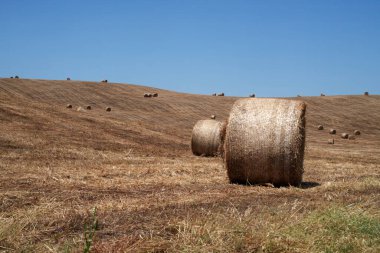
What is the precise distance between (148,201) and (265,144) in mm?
3776

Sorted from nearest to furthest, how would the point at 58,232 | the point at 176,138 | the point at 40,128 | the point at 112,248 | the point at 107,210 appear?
the point at 112,248 < the point at 58,232 < the point at 107,210 < the point at 40,128 < the point at 176,138

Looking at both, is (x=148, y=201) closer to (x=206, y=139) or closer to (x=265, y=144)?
(x=265, y=144)

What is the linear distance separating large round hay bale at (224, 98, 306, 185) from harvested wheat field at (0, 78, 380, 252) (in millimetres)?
440

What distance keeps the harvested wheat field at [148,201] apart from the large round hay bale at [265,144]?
440 millimetres

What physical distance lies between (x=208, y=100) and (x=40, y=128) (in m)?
26.6

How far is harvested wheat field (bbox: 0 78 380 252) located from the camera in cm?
482

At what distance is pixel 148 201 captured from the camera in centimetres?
788

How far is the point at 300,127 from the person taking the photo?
11.0 meters

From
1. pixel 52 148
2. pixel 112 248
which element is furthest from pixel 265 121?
pixel 52 148

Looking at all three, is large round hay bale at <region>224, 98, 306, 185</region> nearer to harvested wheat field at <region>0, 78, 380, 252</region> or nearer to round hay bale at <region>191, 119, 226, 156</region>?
harvested wheat field at <region>0, 78, 380, 252</region>

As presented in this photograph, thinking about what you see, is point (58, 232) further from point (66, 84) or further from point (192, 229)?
point (66, 84)

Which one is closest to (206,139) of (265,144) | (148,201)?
(265,144)

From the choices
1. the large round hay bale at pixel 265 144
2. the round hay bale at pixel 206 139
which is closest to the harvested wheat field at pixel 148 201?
the large round hay bale at pixel 265 144

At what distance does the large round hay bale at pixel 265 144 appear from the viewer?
10.6 meters
